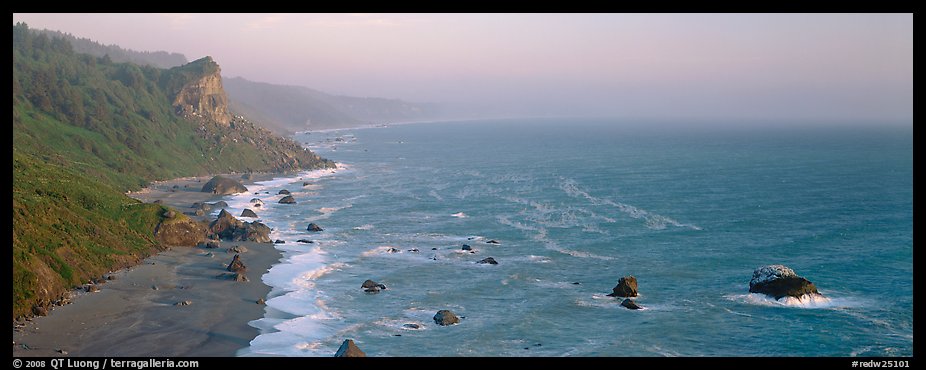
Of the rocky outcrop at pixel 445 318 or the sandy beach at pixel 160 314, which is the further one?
the rocky outcrop at pixel 445 318

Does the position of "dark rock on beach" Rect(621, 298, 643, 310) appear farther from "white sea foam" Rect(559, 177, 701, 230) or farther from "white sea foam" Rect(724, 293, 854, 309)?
"white sea foam" Rect(559, 177, 701, 230)

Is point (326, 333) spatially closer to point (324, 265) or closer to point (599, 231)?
point (324, 265)

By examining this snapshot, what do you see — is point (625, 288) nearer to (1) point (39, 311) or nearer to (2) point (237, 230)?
(1) point (39, 311)

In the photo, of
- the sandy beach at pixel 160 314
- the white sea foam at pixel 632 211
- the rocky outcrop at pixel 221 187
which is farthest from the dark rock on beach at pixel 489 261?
the rocky outcrop at pixel 221 187

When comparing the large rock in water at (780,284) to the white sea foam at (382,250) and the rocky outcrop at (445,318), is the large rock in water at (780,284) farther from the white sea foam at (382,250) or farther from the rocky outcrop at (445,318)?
the white sea foam at (382,250)

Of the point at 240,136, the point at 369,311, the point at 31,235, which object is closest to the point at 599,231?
the point at 369,311

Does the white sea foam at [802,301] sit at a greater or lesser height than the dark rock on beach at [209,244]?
lesser

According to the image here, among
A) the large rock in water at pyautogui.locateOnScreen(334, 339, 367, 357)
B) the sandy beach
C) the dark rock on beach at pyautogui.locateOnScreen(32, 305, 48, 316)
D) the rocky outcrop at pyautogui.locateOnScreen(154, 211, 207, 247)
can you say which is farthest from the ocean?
the dark rock on beach at pyautogui.locateOnScreen(32, 305, 48, 316)

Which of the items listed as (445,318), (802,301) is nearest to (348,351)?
(445,318)
